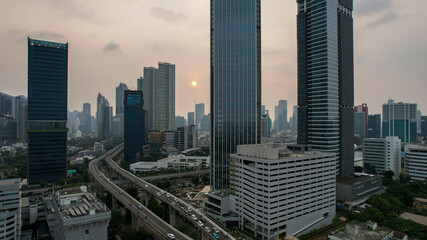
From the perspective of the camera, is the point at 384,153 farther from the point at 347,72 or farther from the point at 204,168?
the point at 204,168

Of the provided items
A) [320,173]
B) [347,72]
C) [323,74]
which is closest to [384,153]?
[347,72]

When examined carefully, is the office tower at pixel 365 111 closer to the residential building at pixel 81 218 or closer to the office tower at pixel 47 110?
the office tower at pixel 47 110

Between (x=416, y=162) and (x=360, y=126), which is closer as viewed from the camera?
(x=416, y=162)

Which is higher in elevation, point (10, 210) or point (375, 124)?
point (375, 124)

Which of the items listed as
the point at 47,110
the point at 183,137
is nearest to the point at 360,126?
the point at 183,137

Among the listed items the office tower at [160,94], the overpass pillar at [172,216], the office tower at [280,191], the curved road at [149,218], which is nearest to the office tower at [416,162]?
the office tower at [280,191]

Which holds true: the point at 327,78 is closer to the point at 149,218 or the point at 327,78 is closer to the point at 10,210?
the point at 149,218

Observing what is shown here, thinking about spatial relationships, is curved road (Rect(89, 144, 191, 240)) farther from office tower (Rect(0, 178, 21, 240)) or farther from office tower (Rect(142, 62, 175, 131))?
office tower (Rect(142, 62, 175, 131))
